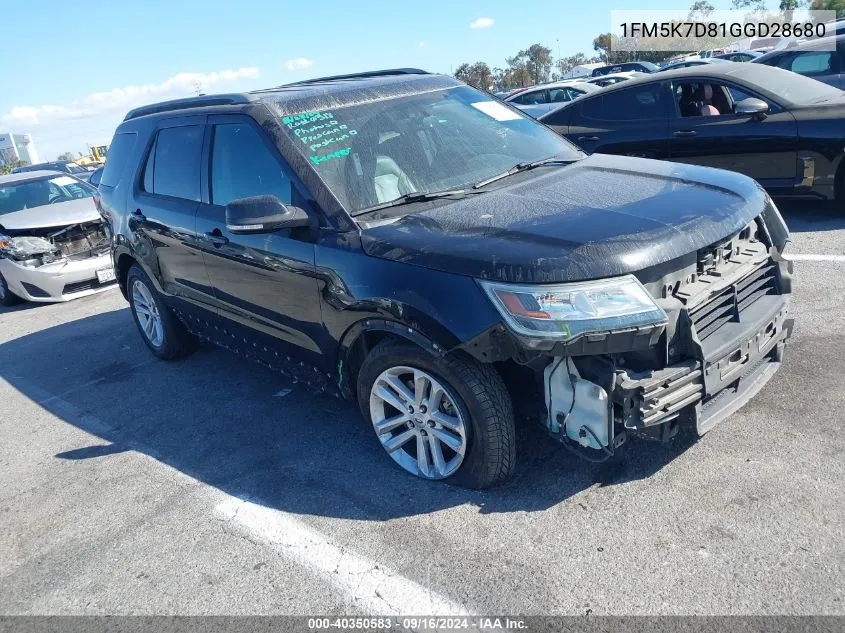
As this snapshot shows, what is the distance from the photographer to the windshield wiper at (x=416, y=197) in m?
3.36

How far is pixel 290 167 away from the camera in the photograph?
11.4ft

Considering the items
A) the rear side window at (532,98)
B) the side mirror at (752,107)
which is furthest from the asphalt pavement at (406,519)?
the rear side window at (532,98)

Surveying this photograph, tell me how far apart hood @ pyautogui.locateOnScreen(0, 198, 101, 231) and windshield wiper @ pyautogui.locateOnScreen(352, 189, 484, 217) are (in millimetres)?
6240

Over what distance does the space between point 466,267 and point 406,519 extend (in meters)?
1.23

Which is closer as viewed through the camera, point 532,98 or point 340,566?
point 340,566

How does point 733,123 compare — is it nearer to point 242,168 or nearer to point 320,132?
point 320,132

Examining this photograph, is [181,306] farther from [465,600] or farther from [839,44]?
[839,44]

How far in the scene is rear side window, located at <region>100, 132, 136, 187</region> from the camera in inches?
209

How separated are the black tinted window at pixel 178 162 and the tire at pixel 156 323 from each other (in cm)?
95

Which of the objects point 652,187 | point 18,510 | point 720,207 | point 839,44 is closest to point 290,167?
point 652,187

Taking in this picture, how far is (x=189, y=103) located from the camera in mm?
4598

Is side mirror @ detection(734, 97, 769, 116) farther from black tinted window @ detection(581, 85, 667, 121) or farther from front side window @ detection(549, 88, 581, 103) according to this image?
front side window @ detection(549, 88, 581, 103)

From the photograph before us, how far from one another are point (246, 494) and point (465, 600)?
56.8 inches

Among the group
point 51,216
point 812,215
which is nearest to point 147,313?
point 51,216
